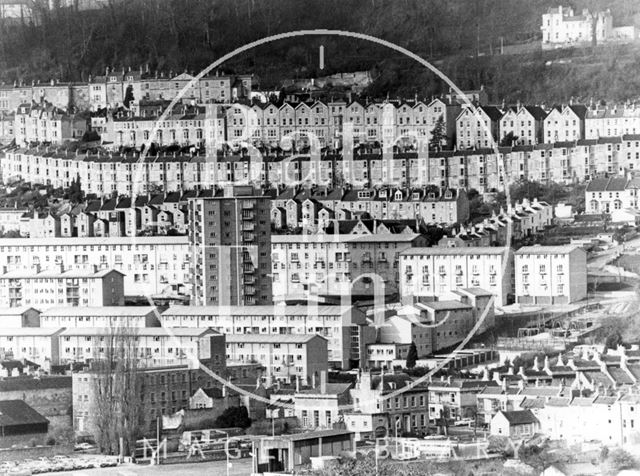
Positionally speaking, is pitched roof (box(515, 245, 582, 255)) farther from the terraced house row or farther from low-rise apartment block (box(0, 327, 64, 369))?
low-rise apartment block (box(0, 327, 64, 369))

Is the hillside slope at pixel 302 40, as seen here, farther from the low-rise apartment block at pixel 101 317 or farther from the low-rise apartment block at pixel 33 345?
the low-rise apartment block at pixel 33 345

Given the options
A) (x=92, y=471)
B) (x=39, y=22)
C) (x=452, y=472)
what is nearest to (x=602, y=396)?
(x=452, y=472)

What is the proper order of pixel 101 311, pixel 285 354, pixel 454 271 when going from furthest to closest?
pixel 454 271 < pixel 101 311 < pixel 285 354

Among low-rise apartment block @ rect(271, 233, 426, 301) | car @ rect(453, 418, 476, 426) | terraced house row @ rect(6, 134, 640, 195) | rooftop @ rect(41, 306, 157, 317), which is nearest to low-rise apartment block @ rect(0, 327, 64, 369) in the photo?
rooftop @ rect(41, 306, 157, 317)

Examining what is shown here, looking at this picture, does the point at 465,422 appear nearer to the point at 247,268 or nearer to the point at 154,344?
the point at 154,344

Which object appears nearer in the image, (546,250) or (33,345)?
(33,345)

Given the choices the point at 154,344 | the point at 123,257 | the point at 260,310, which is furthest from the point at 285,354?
the point at 123,257

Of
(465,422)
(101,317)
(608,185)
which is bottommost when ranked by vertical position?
(465,422)

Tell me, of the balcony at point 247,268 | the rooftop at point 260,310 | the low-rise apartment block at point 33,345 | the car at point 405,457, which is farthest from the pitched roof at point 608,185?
the car at point 405,457
